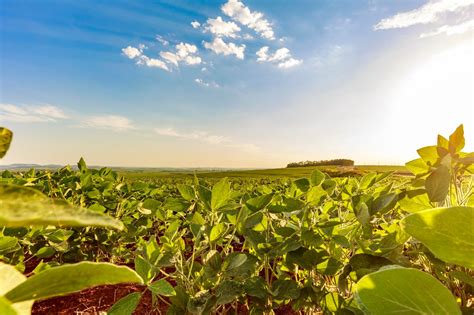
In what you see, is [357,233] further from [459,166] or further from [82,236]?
[82,236]

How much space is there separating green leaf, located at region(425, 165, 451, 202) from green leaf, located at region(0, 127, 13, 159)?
0.81 m

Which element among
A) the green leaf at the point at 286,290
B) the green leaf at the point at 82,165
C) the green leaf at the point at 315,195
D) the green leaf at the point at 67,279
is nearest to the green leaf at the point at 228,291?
the green leaf at the point at 286,290

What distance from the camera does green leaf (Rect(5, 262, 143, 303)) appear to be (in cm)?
29

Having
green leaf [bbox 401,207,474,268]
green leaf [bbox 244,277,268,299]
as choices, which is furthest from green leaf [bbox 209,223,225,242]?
green leaf [bbox 401,207,474,268]

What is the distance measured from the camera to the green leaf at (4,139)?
34cm

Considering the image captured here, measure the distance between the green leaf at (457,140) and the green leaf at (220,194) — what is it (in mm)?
666

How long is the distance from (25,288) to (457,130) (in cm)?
93

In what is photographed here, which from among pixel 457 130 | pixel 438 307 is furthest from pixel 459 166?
pixel 438 307

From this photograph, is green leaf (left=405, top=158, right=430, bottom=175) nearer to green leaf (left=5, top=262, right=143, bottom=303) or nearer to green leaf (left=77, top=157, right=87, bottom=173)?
green leaf (left=5, top=262, right=143, bottom=303)

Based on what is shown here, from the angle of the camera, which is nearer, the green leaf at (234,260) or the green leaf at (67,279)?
the green leaf at (67,279)

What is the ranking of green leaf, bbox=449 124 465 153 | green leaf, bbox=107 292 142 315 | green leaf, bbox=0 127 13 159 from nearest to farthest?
1. green leaf, bbox=0 127 13 159
2. green leaf, bbox=107 292 142 315
3. green leaf, bbox=449 124 465 153

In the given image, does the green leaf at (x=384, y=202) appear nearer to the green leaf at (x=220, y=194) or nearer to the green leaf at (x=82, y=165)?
the green leaf at (x=220, y=194)

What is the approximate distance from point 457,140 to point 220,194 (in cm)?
71

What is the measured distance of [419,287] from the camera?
406 millimetres
